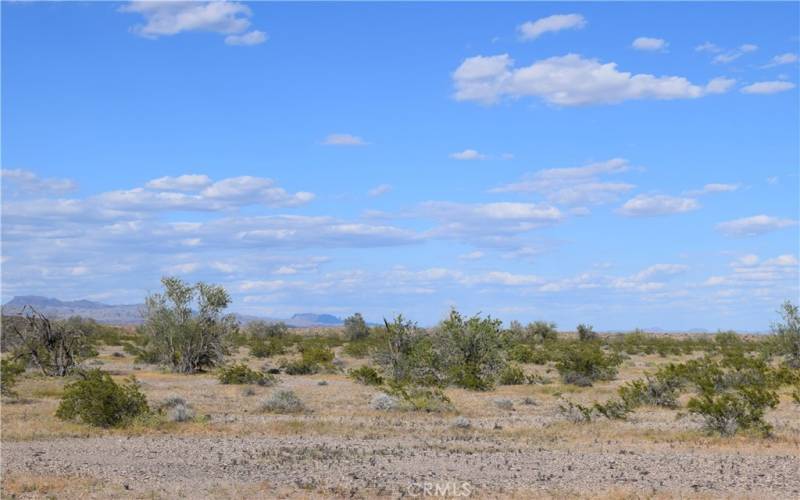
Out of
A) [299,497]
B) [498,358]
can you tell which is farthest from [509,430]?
[498,358]

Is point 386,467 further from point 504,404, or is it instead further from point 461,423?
point 504,404

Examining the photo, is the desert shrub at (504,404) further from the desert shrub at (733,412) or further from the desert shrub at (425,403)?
the desert shrub at (733,412)

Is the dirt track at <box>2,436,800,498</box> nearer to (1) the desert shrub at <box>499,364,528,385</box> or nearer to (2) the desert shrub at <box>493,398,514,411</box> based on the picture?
(2) the desert shrub at <box>493,398,514,411</box>

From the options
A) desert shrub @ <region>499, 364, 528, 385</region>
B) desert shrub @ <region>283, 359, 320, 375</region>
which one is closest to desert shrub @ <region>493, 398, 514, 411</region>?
desert shrub @ <region>499, 364, 528, 385</region>

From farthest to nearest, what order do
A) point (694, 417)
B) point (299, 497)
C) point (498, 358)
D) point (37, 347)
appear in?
point (37, 347) < point (498, 358) < point (694, 417) < point (299, 497)

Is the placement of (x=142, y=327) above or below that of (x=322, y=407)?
above

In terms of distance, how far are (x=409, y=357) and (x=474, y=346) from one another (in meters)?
2.98

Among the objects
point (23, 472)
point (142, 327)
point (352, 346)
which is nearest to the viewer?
point (23, 472)

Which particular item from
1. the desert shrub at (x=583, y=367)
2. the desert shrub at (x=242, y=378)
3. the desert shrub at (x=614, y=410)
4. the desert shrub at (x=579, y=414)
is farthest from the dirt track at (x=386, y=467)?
the desert shrub at (x=583, y=367)

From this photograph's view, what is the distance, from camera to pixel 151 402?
87.2 ft

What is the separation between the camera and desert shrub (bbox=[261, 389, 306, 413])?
2503 cm

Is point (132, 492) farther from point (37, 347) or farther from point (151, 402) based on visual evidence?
point (37, 347)

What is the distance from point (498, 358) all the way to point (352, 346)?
83.1 ft

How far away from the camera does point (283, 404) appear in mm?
25109
